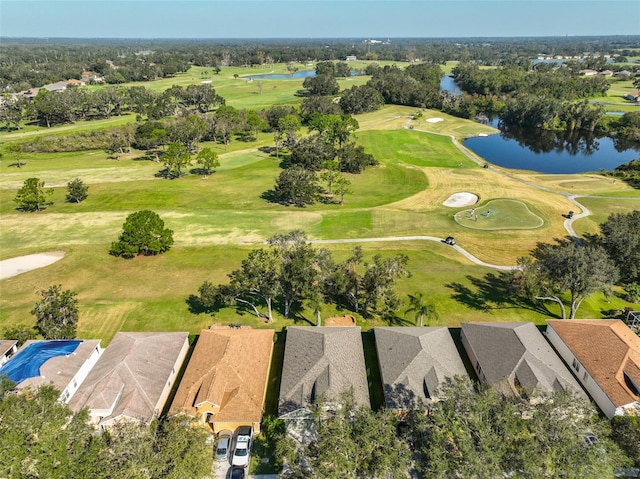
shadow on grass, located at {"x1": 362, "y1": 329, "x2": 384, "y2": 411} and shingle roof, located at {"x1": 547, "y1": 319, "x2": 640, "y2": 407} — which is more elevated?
shingle roof, located at {"x1": 547, "y1": 319, "x2": 640, "y2": 407}

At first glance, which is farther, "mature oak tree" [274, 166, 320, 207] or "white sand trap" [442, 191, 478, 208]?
"white sand trap" [442, 191, 478, 208]

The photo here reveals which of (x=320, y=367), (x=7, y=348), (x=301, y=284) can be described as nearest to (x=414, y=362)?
(x=320, y=367)

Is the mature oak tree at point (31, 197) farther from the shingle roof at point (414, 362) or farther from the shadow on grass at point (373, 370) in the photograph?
the shingle roof at point (414, 362)

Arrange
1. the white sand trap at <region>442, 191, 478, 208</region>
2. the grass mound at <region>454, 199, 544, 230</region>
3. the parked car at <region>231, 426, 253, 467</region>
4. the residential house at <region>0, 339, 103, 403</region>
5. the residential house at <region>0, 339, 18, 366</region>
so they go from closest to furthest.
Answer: the parked car at <region>231, 426, 253, 467</region>
the residential house at <region>0, 339, 103, 403</region>
the residential house at <region>0, 339, 18, 366</region>
the grass mound at <region>454, 199, 544, 230</region>
the white sand trap at <region>442, 191, 478, 208</region>

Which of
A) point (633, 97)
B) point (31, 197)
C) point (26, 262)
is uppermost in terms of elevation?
point (633, 97)

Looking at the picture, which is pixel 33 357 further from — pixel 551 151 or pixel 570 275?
pixel 551 151

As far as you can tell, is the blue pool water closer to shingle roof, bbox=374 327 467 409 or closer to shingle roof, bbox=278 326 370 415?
shingle roof, bbox=278 326 370 415

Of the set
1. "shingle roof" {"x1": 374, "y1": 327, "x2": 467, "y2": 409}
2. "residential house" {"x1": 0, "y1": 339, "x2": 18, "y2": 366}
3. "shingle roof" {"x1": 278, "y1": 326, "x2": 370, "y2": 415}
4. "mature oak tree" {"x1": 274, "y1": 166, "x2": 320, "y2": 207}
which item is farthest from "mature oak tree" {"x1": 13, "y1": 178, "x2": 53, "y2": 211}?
"shingle roof" {"x1": 374, "y1": 327, "x2": 467, "y2": 409}

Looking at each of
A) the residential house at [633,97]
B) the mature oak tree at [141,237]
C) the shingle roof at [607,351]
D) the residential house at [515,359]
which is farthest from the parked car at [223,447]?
the residential house at [633,97]
